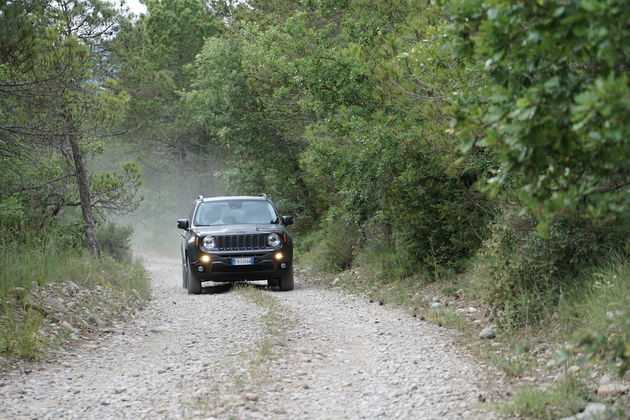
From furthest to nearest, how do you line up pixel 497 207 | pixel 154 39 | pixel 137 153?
pixel 137 153 < pixel 154 39 < pixel 497 207

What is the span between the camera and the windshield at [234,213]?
49.8 ft

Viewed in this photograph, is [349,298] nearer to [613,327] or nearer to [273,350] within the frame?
[273,350]

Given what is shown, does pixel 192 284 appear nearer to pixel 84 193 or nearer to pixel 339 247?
pixel 339 247

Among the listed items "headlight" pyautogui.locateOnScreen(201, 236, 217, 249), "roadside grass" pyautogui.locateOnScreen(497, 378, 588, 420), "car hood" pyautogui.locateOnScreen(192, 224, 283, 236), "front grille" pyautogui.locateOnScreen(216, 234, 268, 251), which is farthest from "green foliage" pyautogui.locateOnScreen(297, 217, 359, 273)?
"roadside grass" pyautogui.locateOnScreen(497, 378, 588, 420)

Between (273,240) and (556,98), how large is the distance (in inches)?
442

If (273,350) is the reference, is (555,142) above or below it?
above

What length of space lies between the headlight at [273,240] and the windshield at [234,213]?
2.70ft

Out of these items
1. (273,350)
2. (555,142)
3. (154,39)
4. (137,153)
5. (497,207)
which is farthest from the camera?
(137,153)

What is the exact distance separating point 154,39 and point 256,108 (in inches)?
428

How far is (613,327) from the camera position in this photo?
5.93 metres

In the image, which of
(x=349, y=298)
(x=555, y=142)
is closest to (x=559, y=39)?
(x=555, y=142)

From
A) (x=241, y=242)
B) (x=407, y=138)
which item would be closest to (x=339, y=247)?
(x=241, y=242)

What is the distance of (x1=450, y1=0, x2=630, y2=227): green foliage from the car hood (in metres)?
10.5

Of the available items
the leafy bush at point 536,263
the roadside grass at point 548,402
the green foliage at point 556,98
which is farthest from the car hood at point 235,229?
the green foliage at point 556,98
